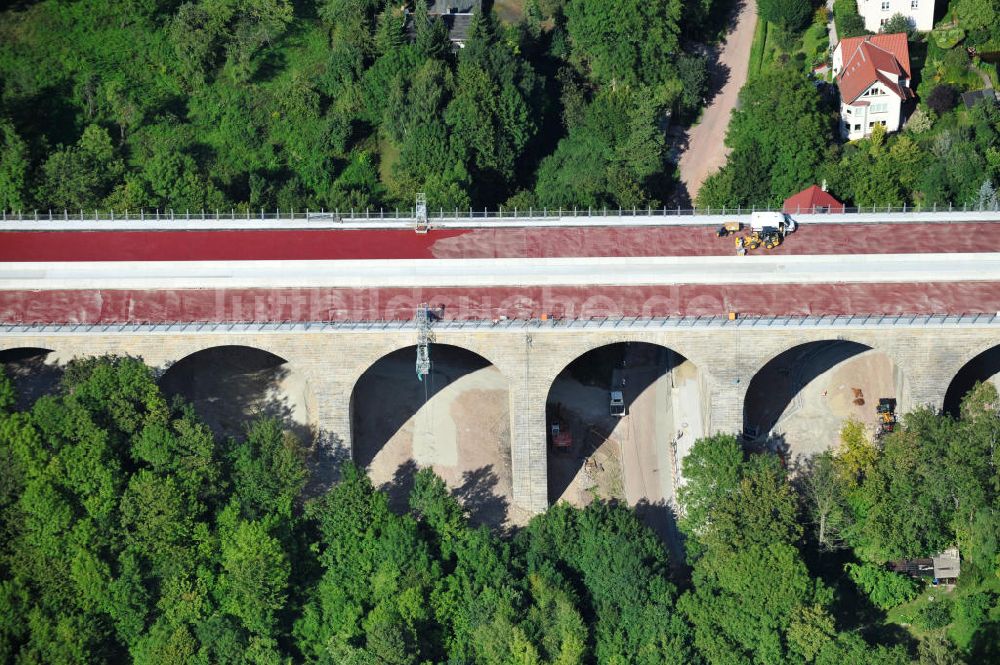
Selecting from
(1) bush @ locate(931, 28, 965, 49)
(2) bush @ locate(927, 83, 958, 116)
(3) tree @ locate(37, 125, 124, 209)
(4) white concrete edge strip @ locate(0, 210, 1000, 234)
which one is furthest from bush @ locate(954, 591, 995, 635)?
(3) tree @ locate(37, 125, 124, 209)

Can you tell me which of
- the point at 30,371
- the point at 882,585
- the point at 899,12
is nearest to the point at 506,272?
the point at 882,585

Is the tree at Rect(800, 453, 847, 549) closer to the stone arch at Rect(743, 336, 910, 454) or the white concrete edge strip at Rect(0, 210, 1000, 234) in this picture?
the stone arch at Rect(743, 336, 910, 454)

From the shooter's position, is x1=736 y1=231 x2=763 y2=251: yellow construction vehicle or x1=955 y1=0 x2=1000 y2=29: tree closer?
x1=736 y1=231 x2=763 y2=251: yellow construction vehicle

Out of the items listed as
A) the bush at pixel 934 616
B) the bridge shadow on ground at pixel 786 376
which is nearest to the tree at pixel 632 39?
the bridge shadow on ground at pixel 786 376

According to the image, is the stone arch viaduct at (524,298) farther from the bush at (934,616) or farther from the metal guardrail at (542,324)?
the bush at (934,616)

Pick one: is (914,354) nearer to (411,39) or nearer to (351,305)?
(351,305)
